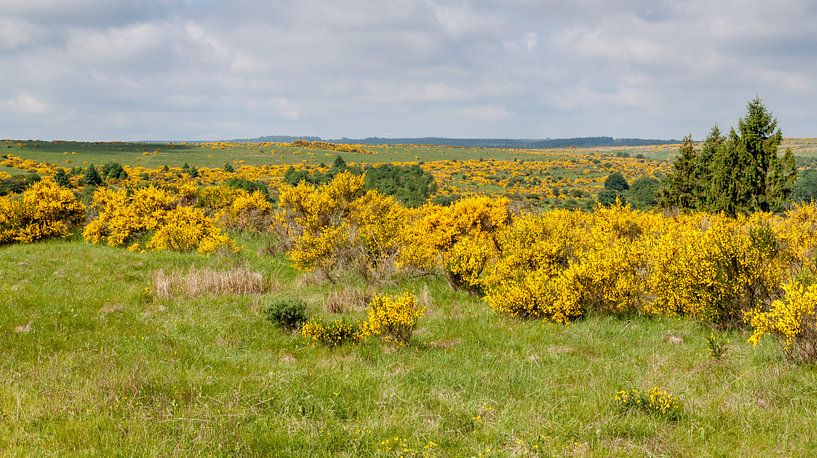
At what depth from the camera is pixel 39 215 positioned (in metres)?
19.1

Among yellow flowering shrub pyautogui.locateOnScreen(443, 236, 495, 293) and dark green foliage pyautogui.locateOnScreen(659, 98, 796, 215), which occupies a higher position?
dark green foliage pyautogui.locateOnScreen(659, 98, 796, 215)

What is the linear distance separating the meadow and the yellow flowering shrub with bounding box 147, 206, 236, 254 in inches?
12.1

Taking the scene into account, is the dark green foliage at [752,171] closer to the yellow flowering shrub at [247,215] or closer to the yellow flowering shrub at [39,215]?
the yellow flowering shrub at [247,215]

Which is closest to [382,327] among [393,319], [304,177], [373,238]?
[393,319]

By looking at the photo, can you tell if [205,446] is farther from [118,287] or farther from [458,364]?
[118,287]

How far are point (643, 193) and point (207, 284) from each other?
7079 cm

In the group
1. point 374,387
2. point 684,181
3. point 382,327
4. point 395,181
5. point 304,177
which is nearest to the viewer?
point 374,387

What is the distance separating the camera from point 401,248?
14344 mm

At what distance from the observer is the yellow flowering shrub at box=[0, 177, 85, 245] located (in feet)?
Result: 60.6

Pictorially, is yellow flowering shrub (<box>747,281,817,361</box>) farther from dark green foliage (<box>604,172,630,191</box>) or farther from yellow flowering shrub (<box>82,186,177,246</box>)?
dark green foliage (<box>604,172,630,191</box>)

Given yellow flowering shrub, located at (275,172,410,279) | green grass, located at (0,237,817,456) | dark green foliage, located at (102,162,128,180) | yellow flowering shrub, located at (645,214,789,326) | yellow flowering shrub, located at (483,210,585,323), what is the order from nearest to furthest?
1. green grass, located at (0,237,817,456)
2. yellow flowering shrub, located at (645,214,789,326)
3. yellow flowering shrub, located at (483,210,585,323)
4. yellow flowering shrub, located at (275,172,410,279)
5. dark green foliage, located at (102,162,128,180)

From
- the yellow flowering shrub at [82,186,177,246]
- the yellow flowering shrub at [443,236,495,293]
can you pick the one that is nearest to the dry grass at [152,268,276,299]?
the yellow flowering shrub at [443,236,495,293]

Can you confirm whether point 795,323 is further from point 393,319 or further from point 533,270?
point 533,270

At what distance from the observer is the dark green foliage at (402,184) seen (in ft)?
196
